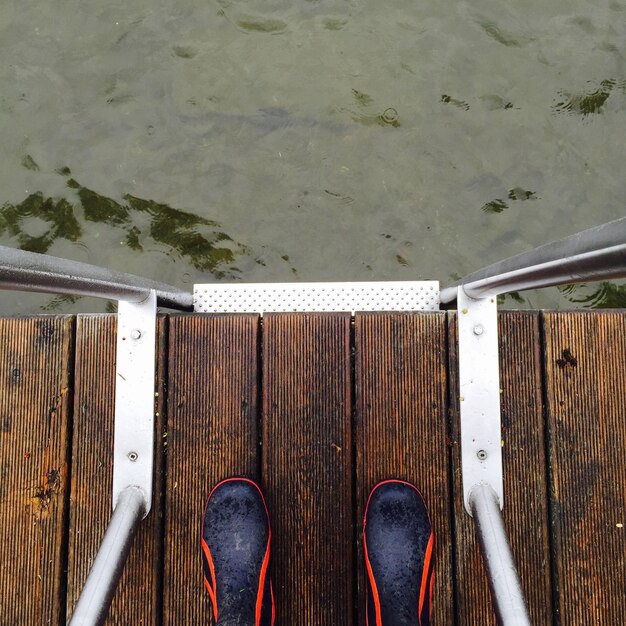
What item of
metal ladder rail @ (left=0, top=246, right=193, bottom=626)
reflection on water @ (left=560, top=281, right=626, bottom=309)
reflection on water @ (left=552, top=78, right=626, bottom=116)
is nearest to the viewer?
metal ladder rail @ (left=0, top=246, right=193, bottom=626)

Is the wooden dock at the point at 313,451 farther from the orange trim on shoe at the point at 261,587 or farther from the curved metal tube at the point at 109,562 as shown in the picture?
the curved metal tube at the point at 109,562

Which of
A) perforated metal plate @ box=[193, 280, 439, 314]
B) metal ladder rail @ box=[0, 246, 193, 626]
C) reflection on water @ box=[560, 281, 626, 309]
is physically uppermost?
reflection on water @ box=[560, 281, 626, 309]

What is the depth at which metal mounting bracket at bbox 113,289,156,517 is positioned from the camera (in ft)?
5.42

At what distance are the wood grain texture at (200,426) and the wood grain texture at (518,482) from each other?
2.31 feet

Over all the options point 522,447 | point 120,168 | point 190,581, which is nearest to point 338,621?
point 190,581

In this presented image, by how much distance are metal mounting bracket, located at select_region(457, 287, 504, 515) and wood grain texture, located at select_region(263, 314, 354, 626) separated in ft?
1.25

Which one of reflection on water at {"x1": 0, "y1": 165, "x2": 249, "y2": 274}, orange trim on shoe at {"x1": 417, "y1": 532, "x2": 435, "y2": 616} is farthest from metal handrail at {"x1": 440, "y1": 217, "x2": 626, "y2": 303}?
reflection on water at {"x1": 0, "y1": 165, "x2": 249, "y2": 274}

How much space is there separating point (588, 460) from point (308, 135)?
1814mm

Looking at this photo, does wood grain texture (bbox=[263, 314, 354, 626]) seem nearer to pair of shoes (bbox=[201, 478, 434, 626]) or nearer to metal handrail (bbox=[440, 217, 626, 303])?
pair of shoes (bbox=[201, 478, 434, 626])

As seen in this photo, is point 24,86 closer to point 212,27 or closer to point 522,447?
point 212,27

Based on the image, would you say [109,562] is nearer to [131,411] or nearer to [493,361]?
[131,411]

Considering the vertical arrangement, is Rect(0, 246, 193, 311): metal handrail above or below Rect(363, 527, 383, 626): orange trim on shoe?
above

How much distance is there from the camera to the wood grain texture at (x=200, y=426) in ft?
5.40

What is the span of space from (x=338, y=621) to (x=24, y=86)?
2750mm
